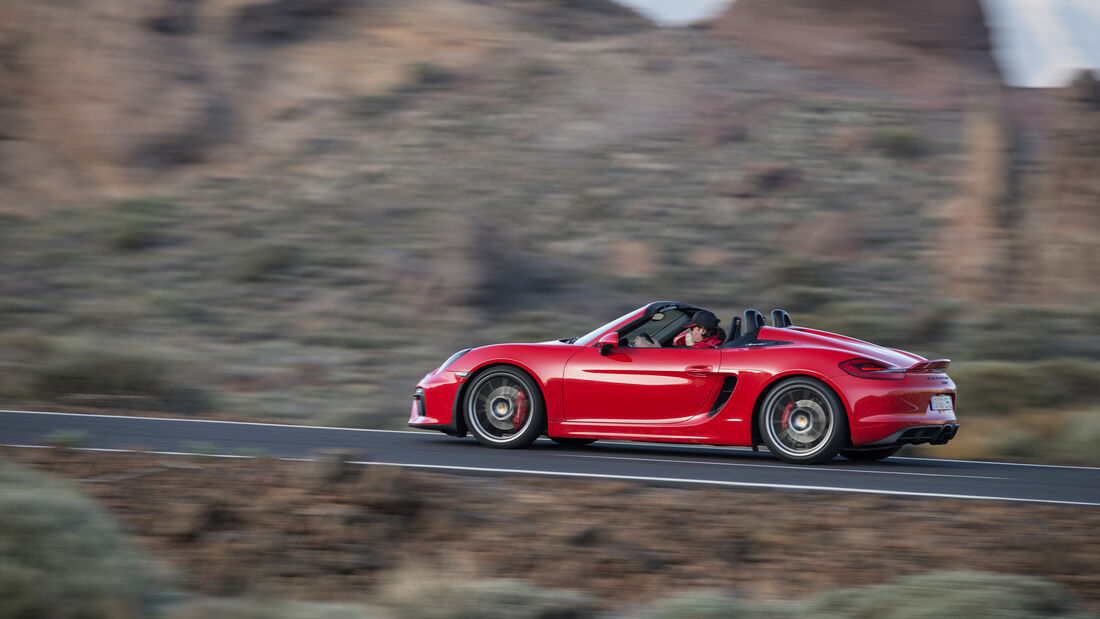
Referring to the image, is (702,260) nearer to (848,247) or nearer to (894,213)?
(848,247)

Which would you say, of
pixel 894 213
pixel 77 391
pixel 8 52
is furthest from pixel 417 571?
pixel 8 52

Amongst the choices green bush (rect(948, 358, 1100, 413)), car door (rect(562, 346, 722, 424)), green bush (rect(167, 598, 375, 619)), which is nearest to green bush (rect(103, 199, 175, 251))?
green bush (rect(948, 358, 1100, 413))

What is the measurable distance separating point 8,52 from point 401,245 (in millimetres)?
13815

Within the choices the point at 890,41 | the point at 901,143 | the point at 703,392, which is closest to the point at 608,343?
the point at 703,392

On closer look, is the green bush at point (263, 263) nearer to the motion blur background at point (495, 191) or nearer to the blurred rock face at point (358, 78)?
the motion blur background at point (495, 191)

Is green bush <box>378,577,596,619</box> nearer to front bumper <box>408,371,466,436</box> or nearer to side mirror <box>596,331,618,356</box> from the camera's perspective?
side mirror <box>596,331,618,356</box>

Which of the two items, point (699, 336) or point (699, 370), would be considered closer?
point (699, 370)

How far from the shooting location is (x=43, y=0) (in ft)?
113

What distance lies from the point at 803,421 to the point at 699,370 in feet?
2.93

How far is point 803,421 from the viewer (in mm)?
9391

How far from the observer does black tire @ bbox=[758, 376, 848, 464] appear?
918 centimetres

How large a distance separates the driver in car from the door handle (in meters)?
0.24

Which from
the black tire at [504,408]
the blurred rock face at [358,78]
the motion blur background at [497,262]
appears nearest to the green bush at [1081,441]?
the motion blur background at [497,262]

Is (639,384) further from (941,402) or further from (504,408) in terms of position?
(941,402)
